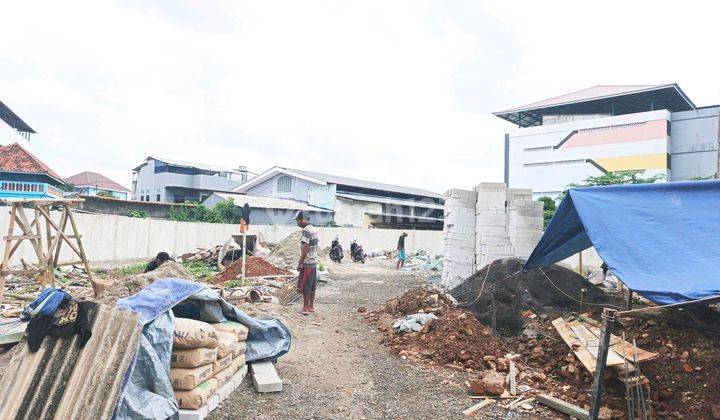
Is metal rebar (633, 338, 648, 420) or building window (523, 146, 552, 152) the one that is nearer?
metal rebar (633, 338, 648, 420)

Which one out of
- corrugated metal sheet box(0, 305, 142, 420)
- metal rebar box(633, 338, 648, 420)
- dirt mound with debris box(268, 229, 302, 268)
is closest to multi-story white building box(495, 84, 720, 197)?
dirt mound with debris box(268, 229, 302, 268)

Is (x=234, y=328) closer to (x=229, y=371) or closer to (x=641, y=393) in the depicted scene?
(x=229, y=371)

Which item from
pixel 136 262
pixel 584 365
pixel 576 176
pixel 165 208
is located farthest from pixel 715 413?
pixel 576 176

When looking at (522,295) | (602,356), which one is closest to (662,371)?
(602,356)

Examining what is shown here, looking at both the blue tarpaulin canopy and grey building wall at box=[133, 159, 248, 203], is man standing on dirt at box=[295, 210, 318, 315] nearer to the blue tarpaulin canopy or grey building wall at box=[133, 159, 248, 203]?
the blue tarpaulin canopy

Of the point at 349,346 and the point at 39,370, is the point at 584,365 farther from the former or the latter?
the point at 39,370

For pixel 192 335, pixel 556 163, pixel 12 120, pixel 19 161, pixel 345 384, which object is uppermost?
pixel 12 120

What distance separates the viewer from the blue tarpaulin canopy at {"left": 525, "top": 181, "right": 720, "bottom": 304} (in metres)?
4.04

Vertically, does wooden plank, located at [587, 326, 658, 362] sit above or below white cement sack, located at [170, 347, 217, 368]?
below

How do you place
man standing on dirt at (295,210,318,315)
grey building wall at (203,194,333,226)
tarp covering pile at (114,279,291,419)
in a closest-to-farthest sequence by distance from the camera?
tarp covering pile at (114,279,291,419)
man standing on dirt at (295,210,318,315)
grey building wall at (203,194,333,226)

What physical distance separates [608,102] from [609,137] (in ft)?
10.9

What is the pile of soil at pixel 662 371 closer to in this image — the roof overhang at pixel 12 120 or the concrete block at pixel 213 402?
the concrete block at pixel 213 402

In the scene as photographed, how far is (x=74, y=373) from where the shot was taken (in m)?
3.11

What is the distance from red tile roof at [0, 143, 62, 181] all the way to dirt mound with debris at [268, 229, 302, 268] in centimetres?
1630
